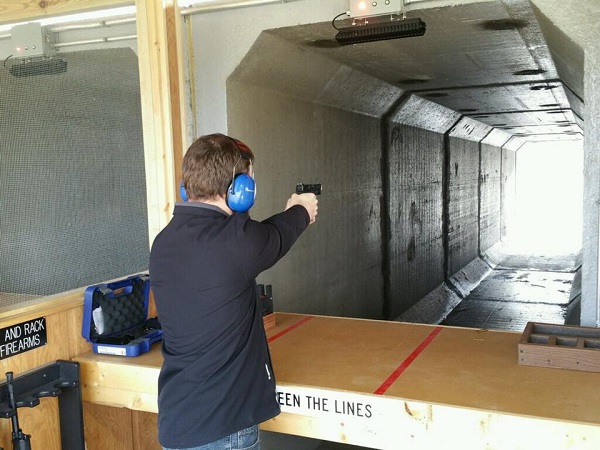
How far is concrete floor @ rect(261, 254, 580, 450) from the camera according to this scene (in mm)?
10008

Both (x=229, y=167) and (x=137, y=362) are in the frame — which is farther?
(x=137, y=362)

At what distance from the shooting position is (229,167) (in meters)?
2.05

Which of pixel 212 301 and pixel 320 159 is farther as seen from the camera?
pixel 320 159

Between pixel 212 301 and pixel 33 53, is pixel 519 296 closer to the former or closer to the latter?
pixel 33 53

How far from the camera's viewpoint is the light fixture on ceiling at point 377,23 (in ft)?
11.2

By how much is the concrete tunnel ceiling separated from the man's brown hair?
2.07 metres

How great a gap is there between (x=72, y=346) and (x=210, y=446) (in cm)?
139

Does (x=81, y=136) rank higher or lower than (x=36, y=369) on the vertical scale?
higher

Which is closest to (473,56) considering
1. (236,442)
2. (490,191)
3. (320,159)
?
(320,159)

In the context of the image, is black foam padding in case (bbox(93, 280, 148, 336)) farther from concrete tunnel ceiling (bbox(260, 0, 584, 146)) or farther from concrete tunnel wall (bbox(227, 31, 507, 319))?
concrete tunnel ceiling (bbox(260, 0, 584, 146))

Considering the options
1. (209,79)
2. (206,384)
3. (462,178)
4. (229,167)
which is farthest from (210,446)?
(462,178)

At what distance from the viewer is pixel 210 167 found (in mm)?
2029

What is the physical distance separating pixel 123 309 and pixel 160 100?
3.72ft

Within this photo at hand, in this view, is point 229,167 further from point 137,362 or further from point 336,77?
point 336,77
